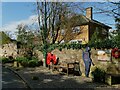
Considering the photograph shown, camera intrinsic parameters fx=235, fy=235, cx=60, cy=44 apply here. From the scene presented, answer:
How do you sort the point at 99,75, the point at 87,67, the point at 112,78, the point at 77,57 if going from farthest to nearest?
1. the point at 77,57
2. the point at 87,67
3. the point at 99,75
4. the point at 112,78

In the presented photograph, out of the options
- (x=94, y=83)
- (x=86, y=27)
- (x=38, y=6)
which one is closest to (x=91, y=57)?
(x=94, y=83)

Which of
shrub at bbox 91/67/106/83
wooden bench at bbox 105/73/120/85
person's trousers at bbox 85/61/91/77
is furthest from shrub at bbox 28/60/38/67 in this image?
wooden bench at bbox 105/73/120/85

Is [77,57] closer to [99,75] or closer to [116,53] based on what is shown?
[99,75]

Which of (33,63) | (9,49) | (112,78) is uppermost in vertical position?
(9,49)

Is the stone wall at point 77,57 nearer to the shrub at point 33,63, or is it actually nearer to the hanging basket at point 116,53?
the hanging basket at point 116,53

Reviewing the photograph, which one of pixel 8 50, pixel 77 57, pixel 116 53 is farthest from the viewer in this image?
pixel 8 50

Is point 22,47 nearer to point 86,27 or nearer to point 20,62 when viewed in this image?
point 20,62

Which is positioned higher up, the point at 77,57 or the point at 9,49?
the point at 9,49

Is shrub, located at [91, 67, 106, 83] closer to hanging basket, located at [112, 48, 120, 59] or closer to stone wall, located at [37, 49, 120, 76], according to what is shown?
stone wall, located at [37, 49, 120, 76]

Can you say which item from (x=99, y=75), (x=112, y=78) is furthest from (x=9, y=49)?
(x=112, y=78)

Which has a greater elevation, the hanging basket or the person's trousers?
the hanging basket

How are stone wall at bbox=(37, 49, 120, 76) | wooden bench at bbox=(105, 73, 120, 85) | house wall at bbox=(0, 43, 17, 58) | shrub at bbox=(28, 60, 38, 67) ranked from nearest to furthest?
wooden bench at bbox=(105, 73, 120, 85), stone wall at bbox=(37, 49, 120, 76), shrub at bbox=(28, 60, 38, 67), house wall at bbox=(0, 43, 17, 58)

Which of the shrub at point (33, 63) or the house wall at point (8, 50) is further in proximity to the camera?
the house wall at point (8, 50)

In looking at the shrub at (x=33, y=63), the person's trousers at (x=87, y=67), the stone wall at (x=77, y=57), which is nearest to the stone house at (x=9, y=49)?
the shrub at (x=33, y=63)
